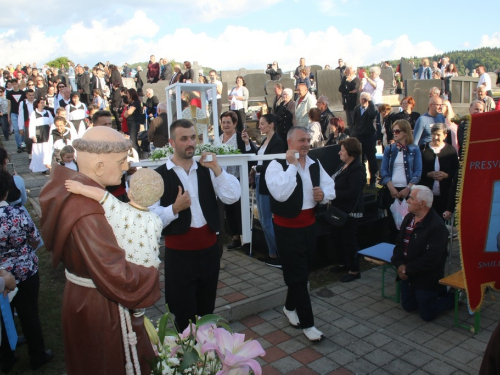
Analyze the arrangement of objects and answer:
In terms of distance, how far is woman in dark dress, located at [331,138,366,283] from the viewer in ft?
19.8

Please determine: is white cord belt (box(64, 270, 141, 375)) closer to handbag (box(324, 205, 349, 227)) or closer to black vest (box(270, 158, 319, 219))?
black vest (box(270, 158, 319, 219))

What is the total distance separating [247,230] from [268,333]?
1.20 m

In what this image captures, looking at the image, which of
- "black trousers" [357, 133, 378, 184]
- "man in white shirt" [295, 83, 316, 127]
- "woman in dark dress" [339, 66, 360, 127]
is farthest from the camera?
"woman in dark dress" [339, 66, 360, 127]

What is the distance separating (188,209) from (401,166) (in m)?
3.86

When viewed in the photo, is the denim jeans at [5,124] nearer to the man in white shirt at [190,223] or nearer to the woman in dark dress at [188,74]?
the woman in dark dress at [188,74]

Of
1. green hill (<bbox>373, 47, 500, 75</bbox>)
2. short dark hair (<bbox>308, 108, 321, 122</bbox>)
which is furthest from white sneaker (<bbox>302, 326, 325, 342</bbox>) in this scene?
Result: green hill (<bbox>373, 47, 500, 75</bbox>)

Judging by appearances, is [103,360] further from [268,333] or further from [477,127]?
[477,127]

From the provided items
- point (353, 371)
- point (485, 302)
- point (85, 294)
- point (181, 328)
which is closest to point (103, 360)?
point (85, 294)

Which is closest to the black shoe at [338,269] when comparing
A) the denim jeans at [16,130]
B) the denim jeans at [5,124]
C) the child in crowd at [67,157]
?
the child in crowd at [67,157]

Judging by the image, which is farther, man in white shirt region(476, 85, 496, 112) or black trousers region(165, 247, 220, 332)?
man in white shirt region(476, 85, 496, 112)

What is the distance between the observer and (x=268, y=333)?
4738 mm

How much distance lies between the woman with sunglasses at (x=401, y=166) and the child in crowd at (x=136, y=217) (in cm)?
487

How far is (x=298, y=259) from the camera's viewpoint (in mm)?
4383

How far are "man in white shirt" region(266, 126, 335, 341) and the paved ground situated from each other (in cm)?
31
